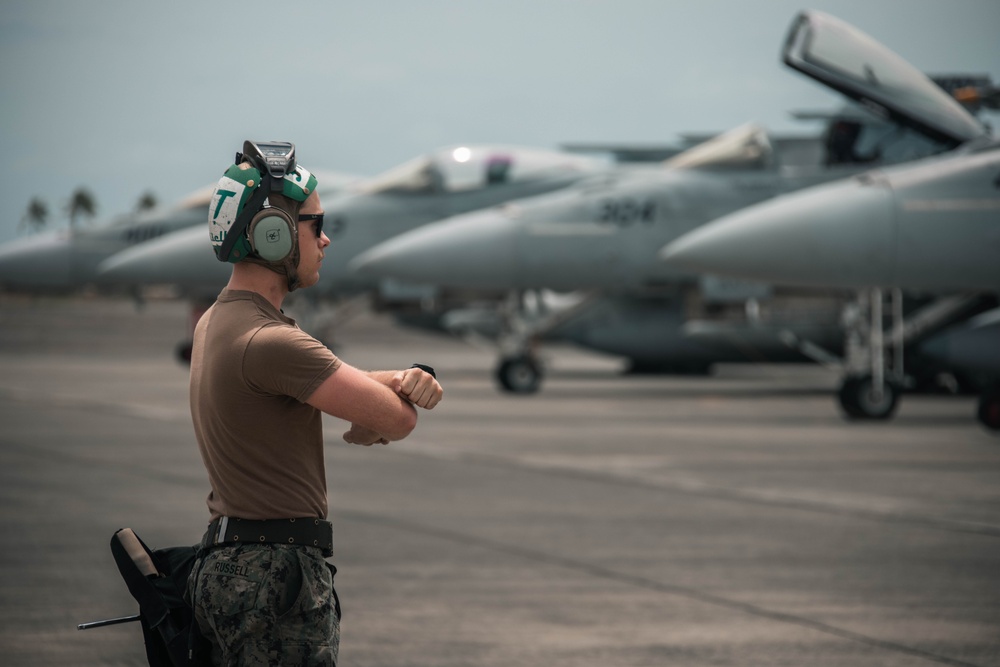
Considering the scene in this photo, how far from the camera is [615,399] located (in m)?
17.8

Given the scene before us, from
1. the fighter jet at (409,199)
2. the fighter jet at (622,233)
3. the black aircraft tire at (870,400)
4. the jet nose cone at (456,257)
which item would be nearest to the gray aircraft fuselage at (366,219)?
the fighter jet at (409,199)

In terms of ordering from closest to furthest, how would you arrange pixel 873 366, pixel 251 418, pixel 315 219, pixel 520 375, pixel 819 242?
1. pixel 251 418
2. pixel 315 219
3. pixel 819 242
4. pixel 873 366
5. pixel 520 375

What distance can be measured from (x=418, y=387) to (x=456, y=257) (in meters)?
15.6

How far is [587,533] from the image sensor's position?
7586 millimetres

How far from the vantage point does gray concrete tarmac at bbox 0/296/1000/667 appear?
17.3ft

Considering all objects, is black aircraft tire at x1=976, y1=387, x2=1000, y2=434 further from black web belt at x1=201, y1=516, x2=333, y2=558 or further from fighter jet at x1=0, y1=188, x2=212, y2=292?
fighter jet at x1=0, y1=188, x2=212, y2=292

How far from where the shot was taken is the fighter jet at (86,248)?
24.3 meters

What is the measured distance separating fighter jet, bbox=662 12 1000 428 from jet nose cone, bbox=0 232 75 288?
531 inches

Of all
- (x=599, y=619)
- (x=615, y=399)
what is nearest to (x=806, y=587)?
(x=599, y=619)

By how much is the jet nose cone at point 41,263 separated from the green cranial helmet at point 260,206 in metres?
22.7

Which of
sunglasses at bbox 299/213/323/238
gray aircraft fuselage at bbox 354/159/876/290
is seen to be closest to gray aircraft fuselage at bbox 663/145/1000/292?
gray aircraft fuselage at bbox 354/159/876/290

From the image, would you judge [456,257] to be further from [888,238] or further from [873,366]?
[888,238]

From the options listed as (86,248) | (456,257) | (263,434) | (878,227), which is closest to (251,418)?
(263,434)

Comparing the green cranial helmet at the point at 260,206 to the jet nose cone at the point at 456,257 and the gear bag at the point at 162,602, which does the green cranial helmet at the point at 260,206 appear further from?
the jet nose cone at the point at 456,257
